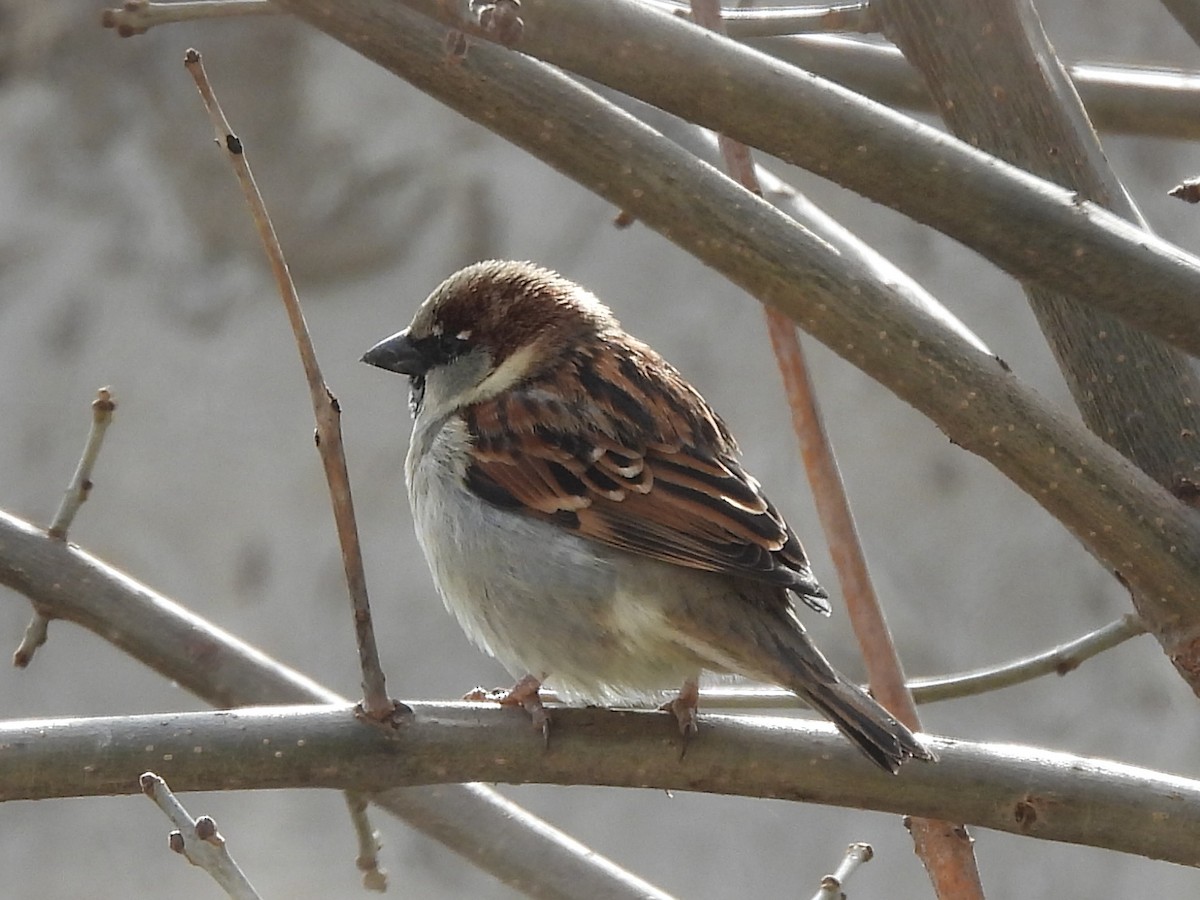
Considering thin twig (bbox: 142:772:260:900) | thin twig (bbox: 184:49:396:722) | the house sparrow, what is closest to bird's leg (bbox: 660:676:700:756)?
the house sparrow

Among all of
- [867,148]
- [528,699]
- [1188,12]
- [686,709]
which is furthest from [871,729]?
[1188,12]

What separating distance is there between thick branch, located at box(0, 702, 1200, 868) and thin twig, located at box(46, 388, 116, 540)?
1.05 feet

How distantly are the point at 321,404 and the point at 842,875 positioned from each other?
65 centimetres

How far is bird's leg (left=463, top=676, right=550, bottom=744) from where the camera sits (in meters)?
1.24

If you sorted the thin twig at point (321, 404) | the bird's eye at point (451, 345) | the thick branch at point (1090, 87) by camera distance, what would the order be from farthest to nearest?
the bird's eye at point (451, 345) → the thick branch at point (1090, 87) → the thin twig at point (321, 404)

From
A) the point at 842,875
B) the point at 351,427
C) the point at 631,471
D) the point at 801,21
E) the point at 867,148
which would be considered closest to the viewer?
the point at 867,148

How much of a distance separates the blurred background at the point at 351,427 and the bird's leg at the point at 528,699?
107 inches

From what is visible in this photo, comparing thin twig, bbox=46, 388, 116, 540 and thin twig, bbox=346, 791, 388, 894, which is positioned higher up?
thin twig, bbox=46, 388, 116, 540

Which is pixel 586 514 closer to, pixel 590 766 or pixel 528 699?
pixel 528 699

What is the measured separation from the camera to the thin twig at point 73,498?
1.40 meters

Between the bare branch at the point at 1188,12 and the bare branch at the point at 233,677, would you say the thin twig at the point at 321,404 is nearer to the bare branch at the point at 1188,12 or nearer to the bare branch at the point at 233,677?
the bare branch at the point at 233,677

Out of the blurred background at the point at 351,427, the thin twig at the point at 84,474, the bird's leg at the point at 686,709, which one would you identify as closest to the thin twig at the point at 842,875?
the bird's leg at the point at 686,709

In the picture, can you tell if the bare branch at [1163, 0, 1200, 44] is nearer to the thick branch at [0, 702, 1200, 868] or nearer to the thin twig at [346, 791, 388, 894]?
the thick branch at [0, 702, 1200, 868]

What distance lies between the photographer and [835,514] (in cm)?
151
